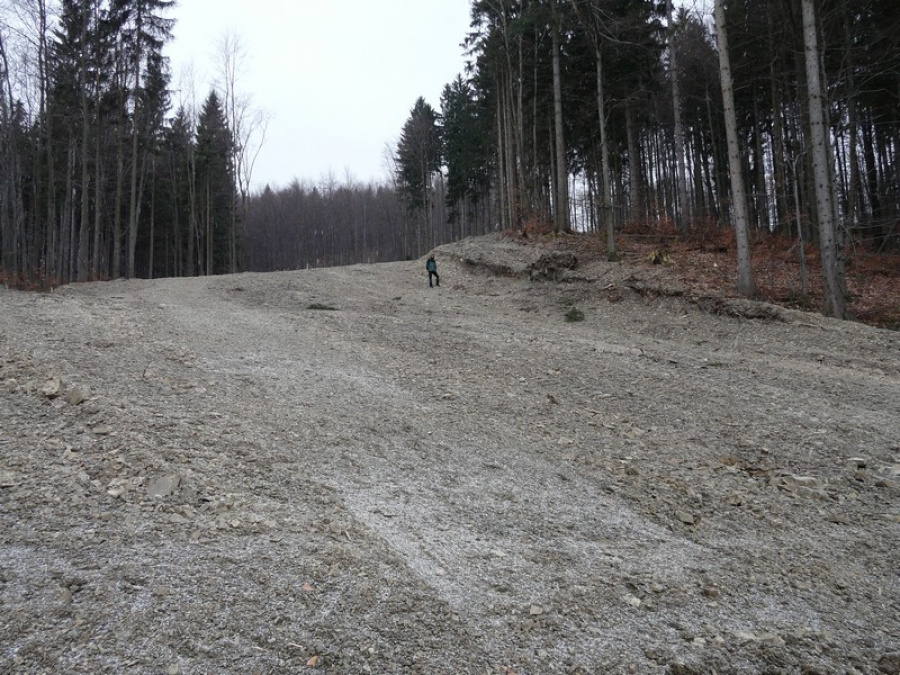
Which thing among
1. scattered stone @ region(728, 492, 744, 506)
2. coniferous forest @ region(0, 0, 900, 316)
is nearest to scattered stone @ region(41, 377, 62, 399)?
scattered stone @ region(728, 492, 744, 506)

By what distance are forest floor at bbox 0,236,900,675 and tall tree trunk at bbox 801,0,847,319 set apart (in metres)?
2.37

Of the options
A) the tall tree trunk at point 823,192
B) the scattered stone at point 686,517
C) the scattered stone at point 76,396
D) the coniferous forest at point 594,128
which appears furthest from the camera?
the coniferous forest at point 594,128

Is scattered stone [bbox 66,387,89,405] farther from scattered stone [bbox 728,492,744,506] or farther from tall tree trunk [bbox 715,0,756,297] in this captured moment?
tall tree trunk [bbox 715,0,756,297]

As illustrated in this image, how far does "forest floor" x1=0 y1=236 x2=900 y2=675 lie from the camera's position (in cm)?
226

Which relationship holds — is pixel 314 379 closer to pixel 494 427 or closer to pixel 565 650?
pixel 494 427

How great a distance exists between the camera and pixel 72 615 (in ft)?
6.97

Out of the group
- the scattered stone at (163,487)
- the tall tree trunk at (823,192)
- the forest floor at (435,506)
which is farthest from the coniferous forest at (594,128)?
the scattered stone at (163,487)

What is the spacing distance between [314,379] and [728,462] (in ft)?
15.4

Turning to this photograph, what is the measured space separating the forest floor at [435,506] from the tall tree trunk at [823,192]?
2.37m

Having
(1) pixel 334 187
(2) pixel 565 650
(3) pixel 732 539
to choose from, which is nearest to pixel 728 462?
(3) pixel 732 539

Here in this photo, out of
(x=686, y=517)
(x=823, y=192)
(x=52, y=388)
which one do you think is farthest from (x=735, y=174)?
(x=52, y=388)

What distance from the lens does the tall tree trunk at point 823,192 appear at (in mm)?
9789

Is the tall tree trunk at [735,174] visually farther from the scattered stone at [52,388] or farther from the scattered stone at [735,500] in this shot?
the scattered stone at [52,388]

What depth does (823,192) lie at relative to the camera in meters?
9.93
